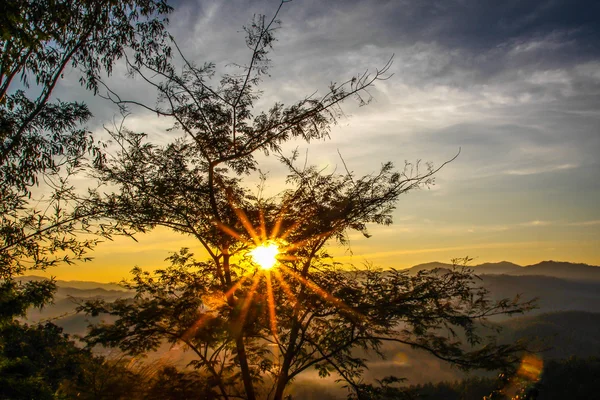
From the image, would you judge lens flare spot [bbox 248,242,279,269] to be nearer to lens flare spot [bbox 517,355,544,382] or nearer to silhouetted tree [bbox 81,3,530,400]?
silhouetted tree [bbox 81,3,530,400]

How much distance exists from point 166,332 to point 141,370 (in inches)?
51.3

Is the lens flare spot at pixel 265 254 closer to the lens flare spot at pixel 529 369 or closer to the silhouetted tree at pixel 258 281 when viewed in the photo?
the silhouetted tree at pixel 258 281

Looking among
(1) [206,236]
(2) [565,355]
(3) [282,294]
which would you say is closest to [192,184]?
(1) [206,236]

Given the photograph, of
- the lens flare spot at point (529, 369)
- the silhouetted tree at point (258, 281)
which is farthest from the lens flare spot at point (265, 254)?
the lens flare spot at point (529, 369)

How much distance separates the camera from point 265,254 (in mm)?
7770

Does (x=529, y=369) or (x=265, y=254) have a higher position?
(x=265, y=254)

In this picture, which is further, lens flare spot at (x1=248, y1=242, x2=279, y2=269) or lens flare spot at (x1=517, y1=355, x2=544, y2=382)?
lens flare spot at (x1=248, y1=242, x2=279, y2=269)

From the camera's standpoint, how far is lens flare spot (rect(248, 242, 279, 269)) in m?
7.77

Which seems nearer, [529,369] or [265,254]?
[529,369]

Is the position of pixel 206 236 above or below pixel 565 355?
above

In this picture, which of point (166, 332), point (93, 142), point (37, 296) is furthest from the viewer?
point (37, 296)

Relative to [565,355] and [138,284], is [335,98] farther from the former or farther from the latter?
[565,355]

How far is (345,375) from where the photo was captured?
7805mm

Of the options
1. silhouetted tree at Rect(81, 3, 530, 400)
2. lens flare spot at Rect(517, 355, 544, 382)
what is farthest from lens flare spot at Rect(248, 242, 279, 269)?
lens flare spot at Rect(517, 355, 544, 382)
